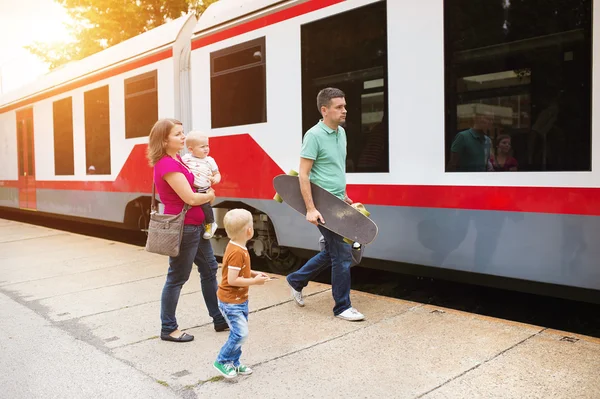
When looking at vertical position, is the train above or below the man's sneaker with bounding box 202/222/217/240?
above

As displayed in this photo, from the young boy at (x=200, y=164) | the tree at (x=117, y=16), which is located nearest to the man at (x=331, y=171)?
the young boy at (x=200, y=164)

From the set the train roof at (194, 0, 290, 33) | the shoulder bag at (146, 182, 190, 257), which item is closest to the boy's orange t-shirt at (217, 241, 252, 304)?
the shoulder bag at (146, 182, 190, 257)

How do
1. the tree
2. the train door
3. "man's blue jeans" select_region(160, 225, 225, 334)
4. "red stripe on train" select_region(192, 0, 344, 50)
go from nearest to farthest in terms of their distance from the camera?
"man's blue jeans" select_region(160, 225, 225, 334)
"red stripe on train" select_region(192, 0, 344, 50)
the train door
the tree

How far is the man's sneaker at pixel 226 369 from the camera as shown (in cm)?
361

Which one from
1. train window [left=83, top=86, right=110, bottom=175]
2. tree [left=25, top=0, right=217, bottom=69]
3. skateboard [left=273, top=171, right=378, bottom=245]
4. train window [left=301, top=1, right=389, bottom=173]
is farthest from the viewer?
tree [left=25, top=0, right=217, bottom=69]

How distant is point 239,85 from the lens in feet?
22.9

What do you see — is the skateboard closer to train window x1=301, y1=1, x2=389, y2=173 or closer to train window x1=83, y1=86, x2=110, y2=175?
train window x1=301, y1=1, x2=389, y2=173

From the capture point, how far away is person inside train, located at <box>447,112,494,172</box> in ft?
15.2

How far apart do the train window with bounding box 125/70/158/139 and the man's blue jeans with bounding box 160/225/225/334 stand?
4561mm

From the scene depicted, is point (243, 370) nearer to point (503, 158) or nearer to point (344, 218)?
point (344, 218)

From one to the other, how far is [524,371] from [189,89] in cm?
587

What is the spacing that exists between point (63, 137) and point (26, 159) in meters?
2.63

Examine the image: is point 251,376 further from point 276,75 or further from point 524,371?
point 276,75

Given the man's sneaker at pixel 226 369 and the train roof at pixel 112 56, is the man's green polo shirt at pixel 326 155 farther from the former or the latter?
the train roof at pixel 112 56
